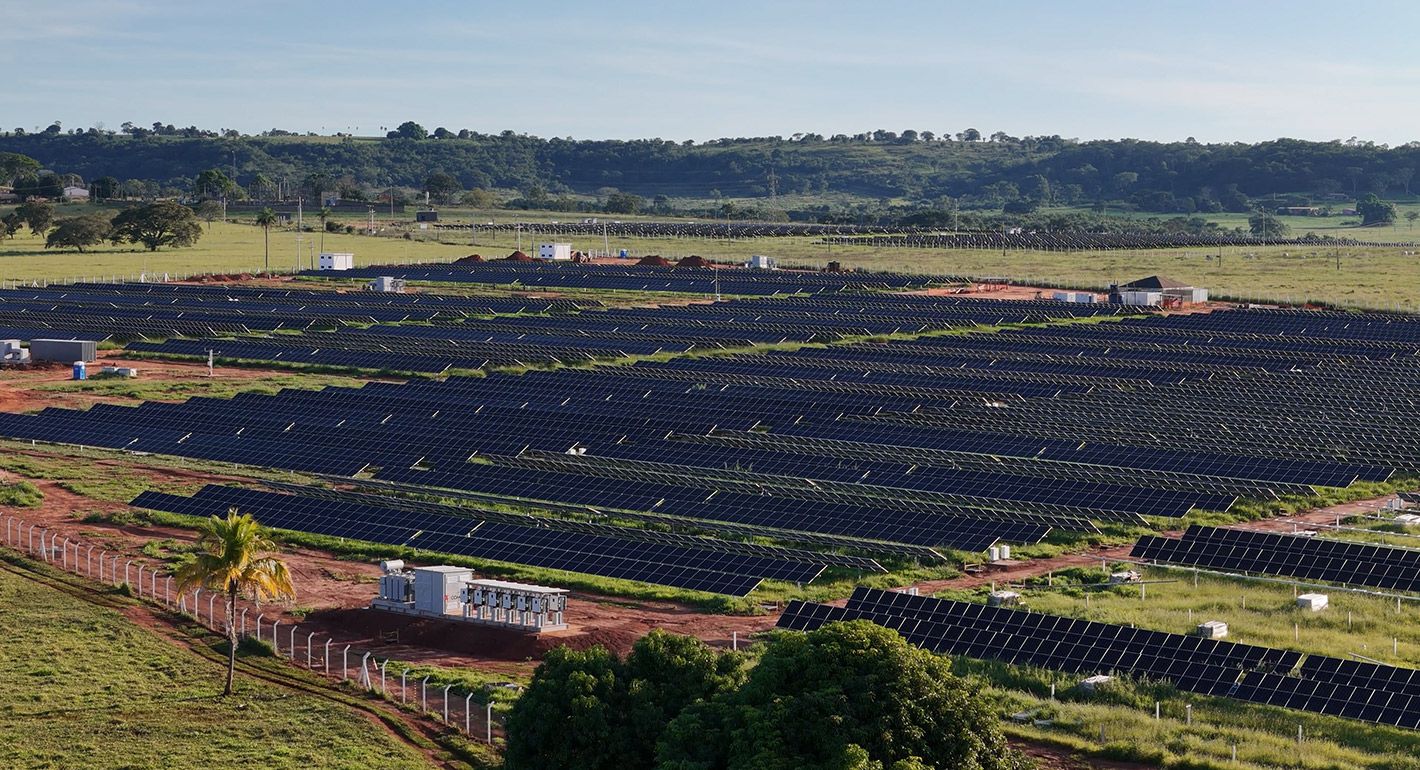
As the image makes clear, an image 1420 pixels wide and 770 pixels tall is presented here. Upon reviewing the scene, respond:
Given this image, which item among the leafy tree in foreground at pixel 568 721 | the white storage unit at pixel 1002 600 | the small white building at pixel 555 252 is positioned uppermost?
the small white building at pixel 555 252

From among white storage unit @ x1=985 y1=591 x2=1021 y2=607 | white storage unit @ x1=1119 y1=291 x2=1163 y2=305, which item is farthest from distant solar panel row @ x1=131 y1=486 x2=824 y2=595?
white storage unit @ x1=1119 y1=291 x2=1163 y2=305

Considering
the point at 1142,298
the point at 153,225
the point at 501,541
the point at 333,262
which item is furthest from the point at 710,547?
the point at 153,225

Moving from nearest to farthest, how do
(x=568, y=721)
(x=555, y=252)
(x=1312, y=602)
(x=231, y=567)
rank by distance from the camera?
(x=568, y=721), (x=231, y=567), (x=1312, y=602), (x=555, y=252)

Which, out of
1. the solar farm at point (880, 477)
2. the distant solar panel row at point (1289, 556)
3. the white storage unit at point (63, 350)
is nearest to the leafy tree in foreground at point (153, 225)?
the solar farm at point (880, 477)

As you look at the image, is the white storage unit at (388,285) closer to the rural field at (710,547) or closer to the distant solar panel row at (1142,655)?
the rural field at (710,547)

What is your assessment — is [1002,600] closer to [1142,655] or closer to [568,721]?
[1142,655]

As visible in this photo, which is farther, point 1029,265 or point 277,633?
point 1029,265

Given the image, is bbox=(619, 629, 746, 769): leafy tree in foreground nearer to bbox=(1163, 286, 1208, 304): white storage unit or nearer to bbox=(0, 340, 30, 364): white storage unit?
bbox=(0, 340, 30, 364): white storage unit

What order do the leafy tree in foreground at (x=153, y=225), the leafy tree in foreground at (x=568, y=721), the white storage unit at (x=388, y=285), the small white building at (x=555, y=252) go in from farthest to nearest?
the leafy tree in foreground at (x=153, y=225), the small white building at (x=555, y=252), the white storage unit at (x=388, y=285), the leafy tree in foreground at (x=568, y=721)
